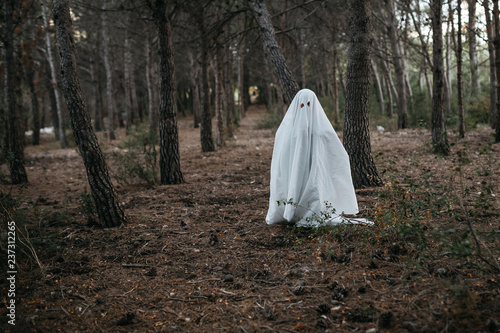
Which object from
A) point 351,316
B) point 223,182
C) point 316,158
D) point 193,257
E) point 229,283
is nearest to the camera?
point 351,316

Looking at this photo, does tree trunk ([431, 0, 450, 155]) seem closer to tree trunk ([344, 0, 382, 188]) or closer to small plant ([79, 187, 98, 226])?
tree trunk ([344, 0, 382, 188])

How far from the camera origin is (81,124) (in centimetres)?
482

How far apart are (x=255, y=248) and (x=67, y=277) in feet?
6.92

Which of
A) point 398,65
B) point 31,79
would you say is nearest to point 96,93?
point 31,79

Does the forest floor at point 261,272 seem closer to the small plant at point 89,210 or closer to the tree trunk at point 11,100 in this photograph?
the small plant at point 89,210

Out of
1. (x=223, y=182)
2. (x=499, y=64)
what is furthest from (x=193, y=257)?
(x=499, y=64)

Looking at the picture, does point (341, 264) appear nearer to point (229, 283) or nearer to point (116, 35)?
point (229, 283)

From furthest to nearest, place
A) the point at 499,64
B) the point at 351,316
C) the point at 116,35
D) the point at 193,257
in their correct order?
the point at 116,35
the point at 499,64
the point at 193,257
the point at 351,316

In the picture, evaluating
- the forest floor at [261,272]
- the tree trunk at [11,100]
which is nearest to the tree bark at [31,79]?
the tree trunk at [11,100]

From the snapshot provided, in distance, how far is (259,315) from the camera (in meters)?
3.04

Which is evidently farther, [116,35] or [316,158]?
[116,35]

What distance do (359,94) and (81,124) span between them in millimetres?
4520

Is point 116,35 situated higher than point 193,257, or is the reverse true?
point 116,35

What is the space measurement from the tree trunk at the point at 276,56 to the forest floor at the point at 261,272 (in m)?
3.10
